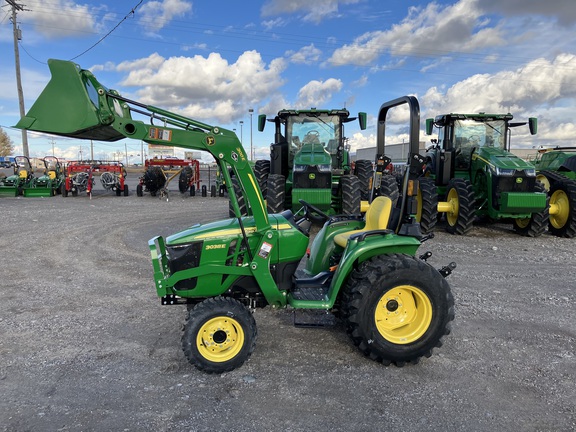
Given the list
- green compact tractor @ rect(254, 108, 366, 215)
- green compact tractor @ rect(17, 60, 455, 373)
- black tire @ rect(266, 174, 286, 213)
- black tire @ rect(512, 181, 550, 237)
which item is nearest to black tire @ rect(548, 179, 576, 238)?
black tire @ rect(512, 181, 550, 237)

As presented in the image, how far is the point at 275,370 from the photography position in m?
3.62

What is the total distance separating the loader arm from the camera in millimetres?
3361

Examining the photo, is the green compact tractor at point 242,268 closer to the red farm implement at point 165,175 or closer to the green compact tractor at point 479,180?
the green compact tractor at point 479,180

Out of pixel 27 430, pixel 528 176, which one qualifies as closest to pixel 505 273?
pixel 528 176

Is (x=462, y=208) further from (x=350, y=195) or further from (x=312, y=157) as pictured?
(x=312, y=157)

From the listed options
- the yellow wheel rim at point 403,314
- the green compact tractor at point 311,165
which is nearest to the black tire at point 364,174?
the green compact tractor at point 311,165

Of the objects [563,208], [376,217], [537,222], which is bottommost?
[537,222]

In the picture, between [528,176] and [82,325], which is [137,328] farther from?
[528,176]

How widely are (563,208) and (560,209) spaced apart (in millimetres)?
83

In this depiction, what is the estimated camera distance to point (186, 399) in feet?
10.5

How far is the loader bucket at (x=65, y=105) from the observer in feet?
11.0

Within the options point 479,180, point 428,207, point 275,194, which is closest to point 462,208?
point 428,207

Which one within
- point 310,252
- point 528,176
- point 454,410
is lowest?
point 454,410

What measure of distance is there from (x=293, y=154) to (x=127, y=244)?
15.2 feet
